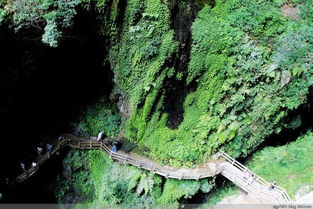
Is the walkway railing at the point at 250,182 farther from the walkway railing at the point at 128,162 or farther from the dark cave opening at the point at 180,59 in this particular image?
the dark cave opening at the point at 180,59

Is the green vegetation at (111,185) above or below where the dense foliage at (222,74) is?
below

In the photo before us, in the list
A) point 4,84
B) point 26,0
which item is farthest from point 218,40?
point 4,84

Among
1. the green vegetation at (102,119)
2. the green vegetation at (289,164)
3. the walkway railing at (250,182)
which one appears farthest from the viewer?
the green vegetation at (102,119)

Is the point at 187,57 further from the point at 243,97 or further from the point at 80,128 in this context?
the point at 80,128

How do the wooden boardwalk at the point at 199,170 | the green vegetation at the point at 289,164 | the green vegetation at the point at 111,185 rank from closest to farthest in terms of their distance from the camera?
the wooden boardwalk at the point at 199,170 < the green vegetation at the point at 289,164 < the green vegetation at the point at 111,185

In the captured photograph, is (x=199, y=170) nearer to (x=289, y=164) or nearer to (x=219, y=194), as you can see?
(x=219, y=194)

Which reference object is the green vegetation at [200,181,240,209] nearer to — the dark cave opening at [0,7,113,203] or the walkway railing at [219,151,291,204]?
the walkway railing at [219,151,291,204]

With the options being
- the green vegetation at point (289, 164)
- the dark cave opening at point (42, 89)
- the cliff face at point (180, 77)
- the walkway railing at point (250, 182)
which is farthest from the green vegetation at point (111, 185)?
the green vegetation at point (289, 164)
